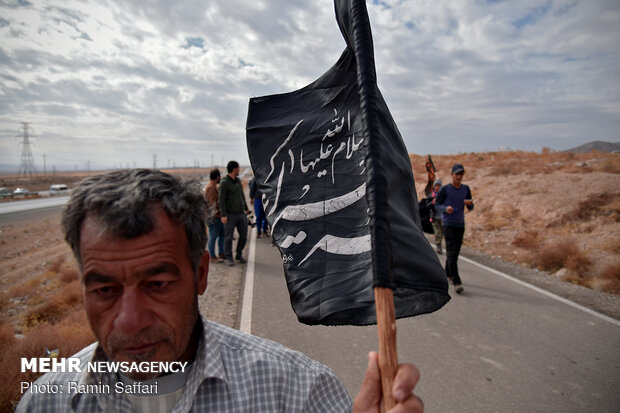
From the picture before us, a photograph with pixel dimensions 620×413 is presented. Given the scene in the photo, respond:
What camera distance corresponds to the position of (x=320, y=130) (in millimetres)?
1906

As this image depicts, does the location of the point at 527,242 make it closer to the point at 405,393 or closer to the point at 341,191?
the point at 341,191

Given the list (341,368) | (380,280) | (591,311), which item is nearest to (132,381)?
(380,280)

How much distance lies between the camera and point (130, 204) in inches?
55.5

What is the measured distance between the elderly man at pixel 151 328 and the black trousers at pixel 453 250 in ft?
19.0

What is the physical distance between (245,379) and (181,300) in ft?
1.35

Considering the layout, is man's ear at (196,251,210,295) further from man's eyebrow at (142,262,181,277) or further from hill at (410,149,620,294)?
hill at (410,149,620,294)

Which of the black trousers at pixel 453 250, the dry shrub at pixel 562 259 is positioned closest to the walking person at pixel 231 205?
the black trousers at pixel 453 250

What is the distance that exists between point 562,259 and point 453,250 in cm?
413

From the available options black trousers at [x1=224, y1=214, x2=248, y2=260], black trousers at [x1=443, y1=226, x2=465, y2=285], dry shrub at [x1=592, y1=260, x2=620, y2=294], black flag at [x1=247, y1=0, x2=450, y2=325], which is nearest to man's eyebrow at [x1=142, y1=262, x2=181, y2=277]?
black flag at [x1=247, y1=0, x2=450, y2=325]

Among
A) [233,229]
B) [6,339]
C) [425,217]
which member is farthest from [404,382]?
[233,229]

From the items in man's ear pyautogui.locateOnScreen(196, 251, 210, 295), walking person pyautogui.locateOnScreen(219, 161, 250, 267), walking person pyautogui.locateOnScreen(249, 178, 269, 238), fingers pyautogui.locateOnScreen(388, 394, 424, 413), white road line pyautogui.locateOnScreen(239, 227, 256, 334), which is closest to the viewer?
fingers pyautogui.locateOnScreen(388, 394, 424, 413)

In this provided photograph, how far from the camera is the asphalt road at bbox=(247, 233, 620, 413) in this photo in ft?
12.0

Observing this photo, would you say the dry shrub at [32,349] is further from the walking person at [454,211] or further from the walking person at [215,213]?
the walking person at [454,211]

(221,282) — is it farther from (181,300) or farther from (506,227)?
(506,227)
